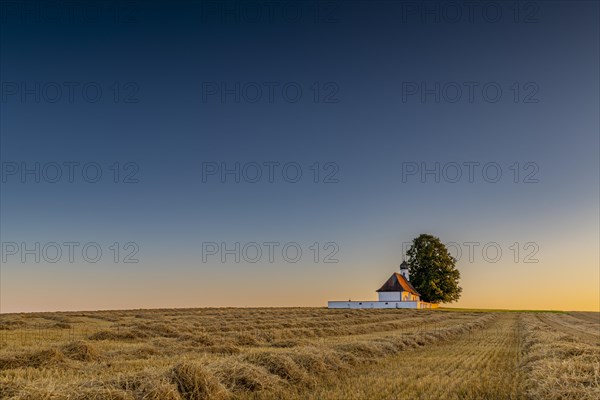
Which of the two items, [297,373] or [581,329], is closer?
[297,373]

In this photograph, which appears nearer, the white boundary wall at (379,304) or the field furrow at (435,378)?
the field furrow at (435,378)

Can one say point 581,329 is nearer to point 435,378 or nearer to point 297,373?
point 435,378

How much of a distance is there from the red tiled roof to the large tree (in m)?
2.91

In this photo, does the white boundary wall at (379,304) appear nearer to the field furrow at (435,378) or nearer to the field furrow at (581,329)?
the field furrow at (581,329)

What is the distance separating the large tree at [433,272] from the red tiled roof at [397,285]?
291 cm

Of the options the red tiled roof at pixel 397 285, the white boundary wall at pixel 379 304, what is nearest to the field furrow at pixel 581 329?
the white boundary wall at pixel 379 304

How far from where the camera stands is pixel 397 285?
2788 inches

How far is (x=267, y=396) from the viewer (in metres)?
9.70

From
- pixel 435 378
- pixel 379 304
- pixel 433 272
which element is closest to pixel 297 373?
pixel 435 378

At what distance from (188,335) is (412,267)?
2505 inches

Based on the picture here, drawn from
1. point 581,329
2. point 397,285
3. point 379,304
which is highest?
point 397,285

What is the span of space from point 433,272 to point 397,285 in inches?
369

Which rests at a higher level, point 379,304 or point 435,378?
point 435,378

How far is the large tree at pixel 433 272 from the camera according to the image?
77.1 metres
